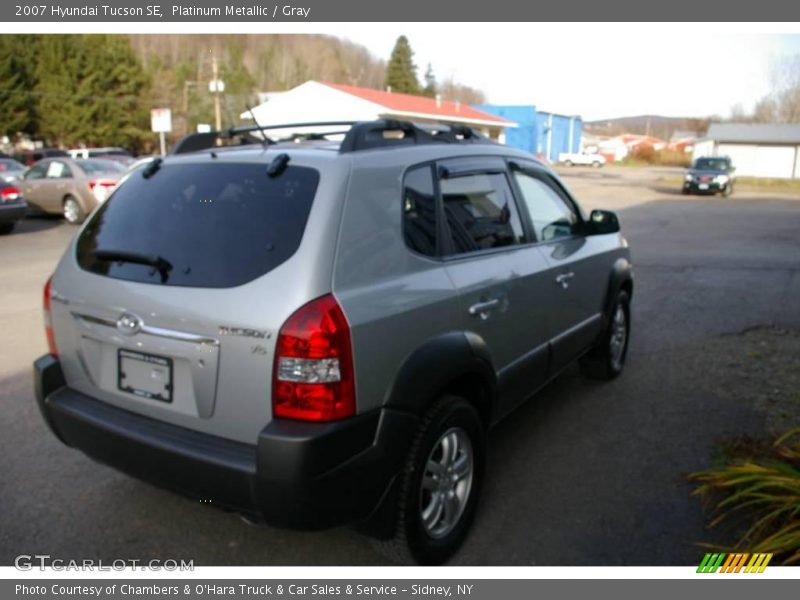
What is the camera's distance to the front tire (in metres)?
2.86

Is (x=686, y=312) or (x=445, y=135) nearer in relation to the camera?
(x=445, y=135)

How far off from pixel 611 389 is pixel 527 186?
203cm

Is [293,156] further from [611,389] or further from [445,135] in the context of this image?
[611,389]

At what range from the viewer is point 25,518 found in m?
3.40

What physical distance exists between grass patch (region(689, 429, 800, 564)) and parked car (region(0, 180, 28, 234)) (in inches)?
578

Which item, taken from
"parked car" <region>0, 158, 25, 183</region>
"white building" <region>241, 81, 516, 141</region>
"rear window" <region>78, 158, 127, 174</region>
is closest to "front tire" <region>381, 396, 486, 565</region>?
"rear window" <region>78, 158, 127, 174</region>

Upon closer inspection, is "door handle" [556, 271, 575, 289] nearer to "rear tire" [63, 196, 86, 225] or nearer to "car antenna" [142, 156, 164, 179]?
"car antenna" [142, 156, 164, 179]

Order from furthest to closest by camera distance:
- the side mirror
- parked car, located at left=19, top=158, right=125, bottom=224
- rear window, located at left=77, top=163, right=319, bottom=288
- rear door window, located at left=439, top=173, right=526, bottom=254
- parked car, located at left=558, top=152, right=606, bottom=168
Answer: parked car, located at left=558, top=152, right=606, bottom=168 < parked car, located at left=19, top=158, right=125, bottom=224 < the side mirror < rear door window, located at left=439, top=173, right=526, bottom=254 < rear window, located at left=77, top=163, right=319, bottom=288

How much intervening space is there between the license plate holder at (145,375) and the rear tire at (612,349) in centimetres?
355

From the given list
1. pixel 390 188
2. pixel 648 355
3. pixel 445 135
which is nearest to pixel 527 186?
pixel 445 135

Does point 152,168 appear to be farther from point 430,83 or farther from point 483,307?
point 430,83

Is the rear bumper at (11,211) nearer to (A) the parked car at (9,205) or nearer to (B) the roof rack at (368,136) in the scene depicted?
(A) the parked car at (9,205)

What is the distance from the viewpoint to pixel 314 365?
2.47 metres

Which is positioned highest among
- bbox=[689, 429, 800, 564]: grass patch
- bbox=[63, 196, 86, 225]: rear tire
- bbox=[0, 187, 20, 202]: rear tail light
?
bbox=[0, 187, 20, 202]: rear tail light
